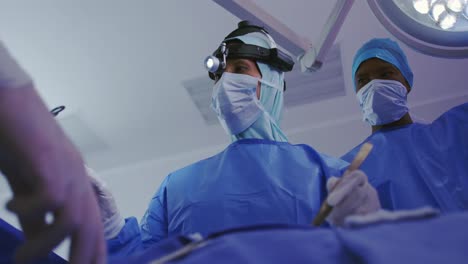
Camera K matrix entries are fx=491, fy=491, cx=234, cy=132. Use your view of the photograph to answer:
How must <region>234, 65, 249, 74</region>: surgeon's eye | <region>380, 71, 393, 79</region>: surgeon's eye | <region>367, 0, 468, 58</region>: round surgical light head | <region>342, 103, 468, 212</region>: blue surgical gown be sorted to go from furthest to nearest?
<region>380, 71, 393, 79</region>: surgeon's eye → <region>234, 65, 249, 74</region>: surgeon's eye → <region>342, 103, 468, 212</region>: blue surgical gown → <region>367, 0, 468, 58</region>: round surgical light head

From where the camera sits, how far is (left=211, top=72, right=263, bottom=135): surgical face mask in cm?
165

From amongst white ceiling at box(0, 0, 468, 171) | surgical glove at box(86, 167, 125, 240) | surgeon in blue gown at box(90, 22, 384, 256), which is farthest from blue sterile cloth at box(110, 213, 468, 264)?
white ceiling at box(0, 0, 468, 171)

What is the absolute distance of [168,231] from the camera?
148 cm

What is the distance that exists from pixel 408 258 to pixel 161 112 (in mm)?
2288

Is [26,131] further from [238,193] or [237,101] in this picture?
[237,101]

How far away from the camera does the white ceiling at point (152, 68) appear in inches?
85.8

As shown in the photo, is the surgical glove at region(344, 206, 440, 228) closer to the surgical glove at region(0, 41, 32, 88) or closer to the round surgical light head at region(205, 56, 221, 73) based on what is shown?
the surgical glove at region(0, 41, 32, 88)

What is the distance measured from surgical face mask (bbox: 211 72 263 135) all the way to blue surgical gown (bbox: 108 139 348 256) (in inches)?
2.9

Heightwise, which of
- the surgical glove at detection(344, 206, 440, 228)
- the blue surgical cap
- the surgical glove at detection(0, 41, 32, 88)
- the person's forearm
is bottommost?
the blue surgical cap

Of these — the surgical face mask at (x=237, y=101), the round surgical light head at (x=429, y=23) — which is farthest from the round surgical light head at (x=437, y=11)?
the surgical face mask at (x=237, y=101)

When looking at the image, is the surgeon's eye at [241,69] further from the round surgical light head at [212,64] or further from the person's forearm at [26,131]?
the person's forearm at [26,131]

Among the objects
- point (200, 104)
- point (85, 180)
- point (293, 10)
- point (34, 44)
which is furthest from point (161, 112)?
point (85, 180)

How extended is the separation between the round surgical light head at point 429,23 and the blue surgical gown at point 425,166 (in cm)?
33

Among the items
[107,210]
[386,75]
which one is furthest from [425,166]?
A: [107,210]
